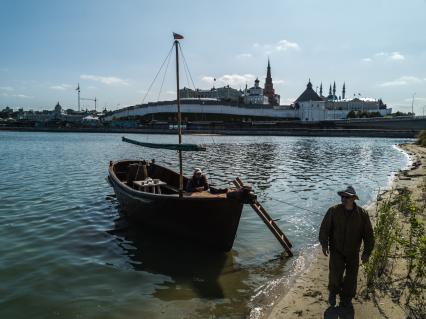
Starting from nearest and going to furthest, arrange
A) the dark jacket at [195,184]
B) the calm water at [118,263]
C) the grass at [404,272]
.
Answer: the grass at [404,272], the calm water at [118,263], the dark jacket at [195,184]

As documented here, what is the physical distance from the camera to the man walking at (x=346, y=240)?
6.38 metres

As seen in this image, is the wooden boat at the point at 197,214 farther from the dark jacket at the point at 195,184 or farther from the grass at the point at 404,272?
the grass at the point at 404,272

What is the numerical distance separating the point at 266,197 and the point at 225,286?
1088 centimetres

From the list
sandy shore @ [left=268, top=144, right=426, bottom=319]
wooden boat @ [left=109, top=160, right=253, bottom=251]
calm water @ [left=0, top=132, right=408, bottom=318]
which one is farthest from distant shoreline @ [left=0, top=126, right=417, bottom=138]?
sandy shore @ [left=268, top=144, right=426, bottom=319]

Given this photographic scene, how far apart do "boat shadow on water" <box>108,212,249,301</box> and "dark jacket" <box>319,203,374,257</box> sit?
2.84 meters

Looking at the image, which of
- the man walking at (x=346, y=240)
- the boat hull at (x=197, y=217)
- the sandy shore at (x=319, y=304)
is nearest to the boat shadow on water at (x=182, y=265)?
the boat hull at (x=197, y=217)

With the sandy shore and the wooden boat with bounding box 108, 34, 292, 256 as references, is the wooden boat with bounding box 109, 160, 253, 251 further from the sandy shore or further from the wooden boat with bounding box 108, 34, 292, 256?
the sandy shore

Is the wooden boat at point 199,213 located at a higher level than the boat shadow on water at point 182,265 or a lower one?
higher

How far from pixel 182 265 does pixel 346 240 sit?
472cm

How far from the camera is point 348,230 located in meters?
6.39

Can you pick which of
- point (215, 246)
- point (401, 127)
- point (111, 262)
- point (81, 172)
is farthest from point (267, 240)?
point (401, 127)

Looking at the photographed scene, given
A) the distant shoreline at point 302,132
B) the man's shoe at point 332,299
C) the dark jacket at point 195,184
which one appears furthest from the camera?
the distant shoreline at point 302,132

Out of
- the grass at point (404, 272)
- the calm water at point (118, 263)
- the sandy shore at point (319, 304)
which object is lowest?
the calm water at point (118, 263)

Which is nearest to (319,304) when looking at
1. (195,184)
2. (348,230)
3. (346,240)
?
(346,240)
